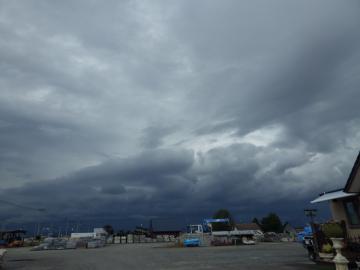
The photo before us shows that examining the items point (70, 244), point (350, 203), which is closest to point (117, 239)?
point (70, 244)

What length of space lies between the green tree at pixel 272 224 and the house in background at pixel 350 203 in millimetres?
87869

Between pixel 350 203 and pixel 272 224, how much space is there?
297 feet

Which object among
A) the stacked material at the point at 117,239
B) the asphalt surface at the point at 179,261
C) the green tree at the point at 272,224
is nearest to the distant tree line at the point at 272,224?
the green tree at the point at 272,224

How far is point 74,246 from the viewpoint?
176 feet

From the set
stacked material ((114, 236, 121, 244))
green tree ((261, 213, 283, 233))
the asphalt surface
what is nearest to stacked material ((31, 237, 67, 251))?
stacked material ((114, 236, 121, 244))

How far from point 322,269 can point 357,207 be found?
400 centimetres

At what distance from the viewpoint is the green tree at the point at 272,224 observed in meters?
97.1

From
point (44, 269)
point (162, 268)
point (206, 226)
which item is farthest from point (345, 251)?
point (206, 226)

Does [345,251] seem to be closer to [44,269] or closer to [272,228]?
[44,269]

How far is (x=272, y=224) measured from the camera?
9819 centimetres

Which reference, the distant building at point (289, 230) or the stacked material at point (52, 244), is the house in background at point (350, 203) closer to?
the stacked material at point (52, 244)

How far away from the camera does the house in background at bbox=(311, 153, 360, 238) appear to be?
13891 mm

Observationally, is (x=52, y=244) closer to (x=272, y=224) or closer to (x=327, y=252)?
(x=327, y=252)

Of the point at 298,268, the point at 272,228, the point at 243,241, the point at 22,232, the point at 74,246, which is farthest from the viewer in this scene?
the point at 272,228
